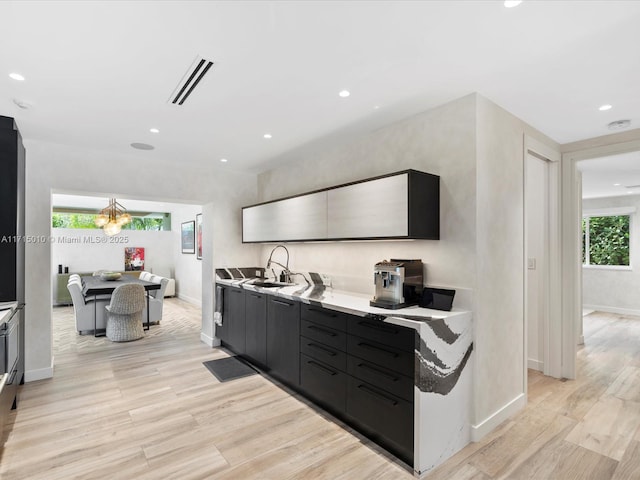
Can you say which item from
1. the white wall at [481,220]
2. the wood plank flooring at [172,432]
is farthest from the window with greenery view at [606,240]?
the wood plank flooring at [172,432]

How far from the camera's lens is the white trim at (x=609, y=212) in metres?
7.01

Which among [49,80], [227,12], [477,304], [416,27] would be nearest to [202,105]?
[49,80]

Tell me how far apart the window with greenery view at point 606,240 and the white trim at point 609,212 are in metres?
0.17

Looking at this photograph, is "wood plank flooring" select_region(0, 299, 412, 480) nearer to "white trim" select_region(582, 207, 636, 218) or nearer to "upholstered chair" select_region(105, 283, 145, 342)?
"upholstered chair" select_region(105, 283, 145, 342)

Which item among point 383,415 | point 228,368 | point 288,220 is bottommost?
point 228,368

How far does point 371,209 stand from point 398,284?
2.22ft

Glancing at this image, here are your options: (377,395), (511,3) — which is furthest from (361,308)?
(511,3)

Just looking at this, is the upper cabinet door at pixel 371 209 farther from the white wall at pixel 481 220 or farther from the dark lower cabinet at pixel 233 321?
the dark lower cabinet at pixel 233 321

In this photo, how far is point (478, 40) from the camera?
183 centimetres

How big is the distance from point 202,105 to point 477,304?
258cm

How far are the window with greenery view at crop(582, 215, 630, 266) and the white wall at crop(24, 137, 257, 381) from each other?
7.58m

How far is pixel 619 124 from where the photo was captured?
117 inches

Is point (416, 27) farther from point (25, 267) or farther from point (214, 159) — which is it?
point (25, 267)

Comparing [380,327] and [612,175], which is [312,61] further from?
[612,175]
